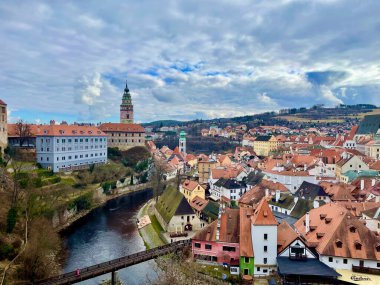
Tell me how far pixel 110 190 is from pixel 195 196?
23.0 metres

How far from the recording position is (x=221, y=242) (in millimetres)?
31000

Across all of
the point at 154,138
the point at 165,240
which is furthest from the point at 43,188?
the point at 154,138

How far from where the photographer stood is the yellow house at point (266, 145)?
124312mm

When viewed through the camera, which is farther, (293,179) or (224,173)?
(224,173)

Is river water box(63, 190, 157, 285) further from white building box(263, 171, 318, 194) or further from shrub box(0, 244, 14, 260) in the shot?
white building box(263, 171, 318, 194)

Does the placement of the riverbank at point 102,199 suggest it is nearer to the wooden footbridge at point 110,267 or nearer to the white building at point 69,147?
the white building at point 69,147

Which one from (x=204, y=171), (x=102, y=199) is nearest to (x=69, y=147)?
(x=102, y=199)

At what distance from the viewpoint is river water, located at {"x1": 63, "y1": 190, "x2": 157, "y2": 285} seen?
32219 mm

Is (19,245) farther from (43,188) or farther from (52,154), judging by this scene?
(52,154)

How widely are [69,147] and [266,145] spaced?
254 ft

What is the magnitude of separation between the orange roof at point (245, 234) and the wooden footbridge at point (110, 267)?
261 inches

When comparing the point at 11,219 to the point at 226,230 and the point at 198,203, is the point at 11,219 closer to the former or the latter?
the point at 226,230

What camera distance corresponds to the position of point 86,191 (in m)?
61.3

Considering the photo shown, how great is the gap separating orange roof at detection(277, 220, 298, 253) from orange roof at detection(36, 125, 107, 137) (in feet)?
158
